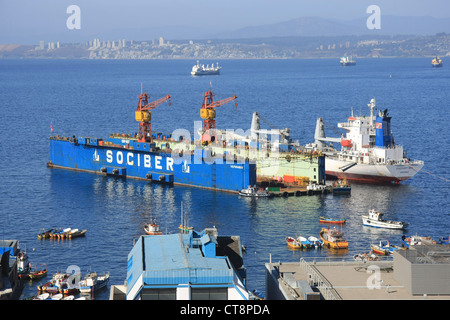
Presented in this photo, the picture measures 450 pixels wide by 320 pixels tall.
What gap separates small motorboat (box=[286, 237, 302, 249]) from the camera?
6662 centimetres

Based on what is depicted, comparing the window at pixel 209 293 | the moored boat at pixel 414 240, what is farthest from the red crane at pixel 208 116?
the window at pixel 209 293

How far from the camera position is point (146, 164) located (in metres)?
102

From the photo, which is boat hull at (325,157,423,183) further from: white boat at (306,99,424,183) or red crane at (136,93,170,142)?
red crane at (136,93,170,142)

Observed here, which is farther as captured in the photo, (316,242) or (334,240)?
(316,242)

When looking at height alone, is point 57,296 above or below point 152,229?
below

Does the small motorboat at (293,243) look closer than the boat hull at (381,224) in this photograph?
Yes

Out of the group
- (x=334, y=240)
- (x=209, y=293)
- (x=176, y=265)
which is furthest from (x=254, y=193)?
(x=209, y=293)

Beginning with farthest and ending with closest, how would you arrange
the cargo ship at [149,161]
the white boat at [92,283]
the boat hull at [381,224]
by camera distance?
the cargo ship at [149,161] < the boat hull at [381,224] < the white boat at [92,283]

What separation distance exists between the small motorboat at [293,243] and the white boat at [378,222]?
11223mm

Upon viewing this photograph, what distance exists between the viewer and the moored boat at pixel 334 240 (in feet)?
220

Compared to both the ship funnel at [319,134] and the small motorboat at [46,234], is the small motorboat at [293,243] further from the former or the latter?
the ship funnel at [319,134]

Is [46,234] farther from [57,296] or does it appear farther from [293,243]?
[293,243]

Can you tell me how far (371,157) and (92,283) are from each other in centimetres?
5484
